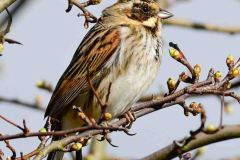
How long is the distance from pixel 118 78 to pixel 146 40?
1.31 ft

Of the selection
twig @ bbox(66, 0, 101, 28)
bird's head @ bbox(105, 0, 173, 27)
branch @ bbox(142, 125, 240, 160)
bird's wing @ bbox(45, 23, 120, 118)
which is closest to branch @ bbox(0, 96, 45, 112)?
bird's wing @ bbox(45, 23, 120, 118)

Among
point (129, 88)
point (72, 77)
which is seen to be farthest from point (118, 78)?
point (72, 77)

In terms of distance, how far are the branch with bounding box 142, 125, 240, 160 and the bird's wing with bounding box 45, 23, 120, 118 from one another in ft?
5.98

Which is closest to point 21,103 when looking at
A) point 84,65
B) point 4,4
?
point 84,65

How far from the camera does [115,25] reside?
5.45 m

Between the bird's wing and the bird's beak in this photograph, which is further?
the bird's beak

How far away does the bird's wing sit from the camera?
16.9 ft

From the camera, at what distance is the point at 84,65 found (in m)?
5.29

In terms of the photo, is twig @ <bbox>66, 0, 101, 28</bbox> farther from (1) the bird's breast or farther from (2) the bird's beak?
(2) the bird's beak

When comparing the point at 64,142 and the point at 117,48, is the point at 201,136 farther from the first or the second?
the point at 117,48

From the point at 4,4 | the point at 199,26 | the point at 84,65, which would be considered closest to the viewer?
the point at 4,4

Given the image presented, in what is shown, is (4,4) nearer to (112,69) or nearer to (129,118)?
(129,118)

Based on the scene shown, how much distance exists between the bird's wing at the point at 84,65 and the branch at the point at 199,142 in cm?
182

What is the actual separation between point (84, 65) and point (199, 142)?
210cm
